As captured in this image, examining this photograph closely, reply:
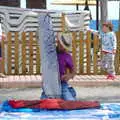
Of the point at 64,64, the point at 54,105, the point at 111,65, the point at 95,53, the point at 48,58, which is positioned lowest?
the point at 111,65

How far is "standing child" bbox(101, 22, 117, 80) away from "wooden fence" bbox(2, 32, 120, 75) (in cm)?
68

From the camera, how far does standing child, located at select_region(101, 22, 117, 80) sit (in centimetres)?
1212

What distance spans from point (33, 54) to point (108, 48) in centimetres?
211

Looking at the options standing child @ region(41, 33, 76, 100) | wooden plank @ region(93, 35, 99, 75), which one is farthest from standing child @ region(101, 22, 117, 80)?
standing child @ region(41, 33, 76, 100)

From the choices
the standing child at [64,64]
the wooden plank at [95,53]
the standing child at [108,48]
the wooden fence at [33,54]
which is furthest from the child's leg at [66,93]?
the wooden plank at [95,53]

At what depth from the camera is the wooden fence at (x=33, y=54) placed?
1312 cm

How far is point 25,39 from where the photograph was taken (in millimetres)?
13133

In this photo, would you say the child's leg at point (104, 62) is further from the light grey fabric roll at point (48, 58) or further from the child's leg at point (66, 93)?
the light grey fabric roll at point (48, 58)

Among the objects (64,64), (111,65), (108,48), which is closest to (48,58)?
(64,64)

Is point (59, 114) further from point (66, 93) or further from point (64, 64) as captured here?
point (64, 64)

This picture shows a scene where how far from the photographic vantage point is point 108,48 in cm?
1233

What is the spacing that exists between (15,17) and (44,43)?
28.8ft

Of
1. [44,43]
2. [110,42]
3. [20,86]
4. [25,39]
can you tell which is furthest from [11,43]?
[44,43]

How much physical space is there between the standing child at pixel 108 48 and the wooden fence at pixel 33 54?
0.68m
